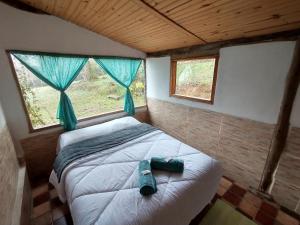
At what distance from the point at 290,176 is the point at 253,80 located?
1.12 meters

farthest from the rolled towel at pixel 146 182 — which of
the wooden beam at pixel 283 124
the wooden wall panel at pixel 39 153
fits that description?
the wooden wall panel at pixel 39 153

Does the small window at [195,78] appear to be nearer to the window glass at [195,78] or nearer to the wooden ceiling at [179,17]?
the window glass at [195,78]

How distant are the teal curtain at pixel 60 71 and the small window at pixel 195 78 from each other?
162cm

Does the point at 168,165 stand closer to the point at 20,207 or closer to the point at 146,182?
the point at 146,182

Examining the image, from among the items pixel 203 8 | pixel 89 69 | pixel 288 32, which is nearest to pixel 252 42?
pixel 288 32

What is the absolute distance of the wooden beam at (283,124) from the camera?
4.73 ft

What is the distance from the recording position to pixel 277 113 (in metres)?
1.62

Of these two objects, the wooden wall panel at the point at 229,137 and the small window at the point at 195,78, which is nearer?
the wooden wall panel at the point at 229,137

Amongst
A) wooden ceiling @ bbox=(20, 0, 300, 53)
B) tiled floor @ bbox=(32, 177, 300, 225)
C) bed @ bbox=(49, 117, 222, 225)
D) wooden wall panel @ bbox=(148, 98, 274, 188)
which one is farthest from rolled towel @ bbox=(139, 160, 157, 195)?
wooden ceiling @ bbox=(20, 0, 300, 53)

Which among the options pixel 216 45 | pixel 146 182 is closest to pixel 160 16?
A: pixel 216 45

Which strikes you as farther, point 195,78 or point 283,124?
point 195,78

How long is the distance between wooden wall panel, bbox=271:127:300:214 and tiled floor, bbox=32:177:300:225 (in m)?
0.14

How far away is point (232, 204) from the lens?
176 cm

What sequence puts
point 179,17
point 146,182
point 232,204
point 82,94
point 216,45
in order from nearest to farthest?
point 146,182, point 179,17, point 232,204, point 216,45, point 82,94
